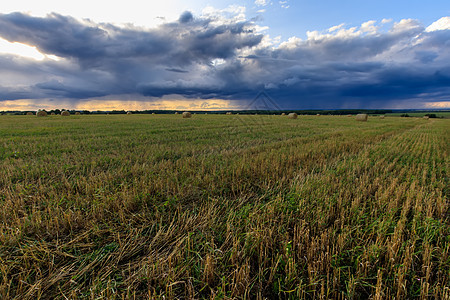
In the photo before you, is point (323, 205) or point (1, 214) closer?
point (1, 214)

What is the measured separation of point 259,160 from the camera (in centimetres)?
654

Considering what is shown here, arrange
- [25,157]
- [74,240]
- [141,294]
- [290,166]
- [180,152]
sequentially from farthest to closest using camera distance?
[180,152], [25,157], [290,166], [74,240], [141,294]

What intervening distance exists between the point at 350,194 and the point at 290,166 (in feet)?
7.67

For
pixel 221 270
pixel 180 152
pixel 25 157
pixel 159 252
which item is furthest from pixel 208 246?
pixel 25 157

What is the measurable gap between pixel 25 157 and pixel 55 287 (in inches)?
290

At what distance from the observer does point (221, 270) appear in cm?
213

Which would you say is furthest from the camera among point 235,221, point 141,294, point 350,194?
point 350,194

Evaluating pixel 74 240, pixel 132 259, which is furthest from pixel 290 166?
pixel 74 240

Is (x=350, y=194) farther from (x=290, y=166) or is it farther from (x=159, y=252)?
(x=159, y=252)

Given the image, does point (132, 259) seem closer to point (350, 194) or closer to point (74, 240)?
point (74, 240)

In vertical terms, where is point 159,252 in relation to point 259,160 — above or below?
below

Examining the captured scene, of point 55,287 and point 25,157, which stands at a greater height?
point 25,157

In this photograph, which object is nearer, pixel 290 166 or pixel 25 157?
pixel 290 166

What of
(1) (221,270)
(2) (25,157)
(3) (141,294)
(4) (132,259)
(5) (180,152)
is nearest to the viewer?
(3) (141,294)
